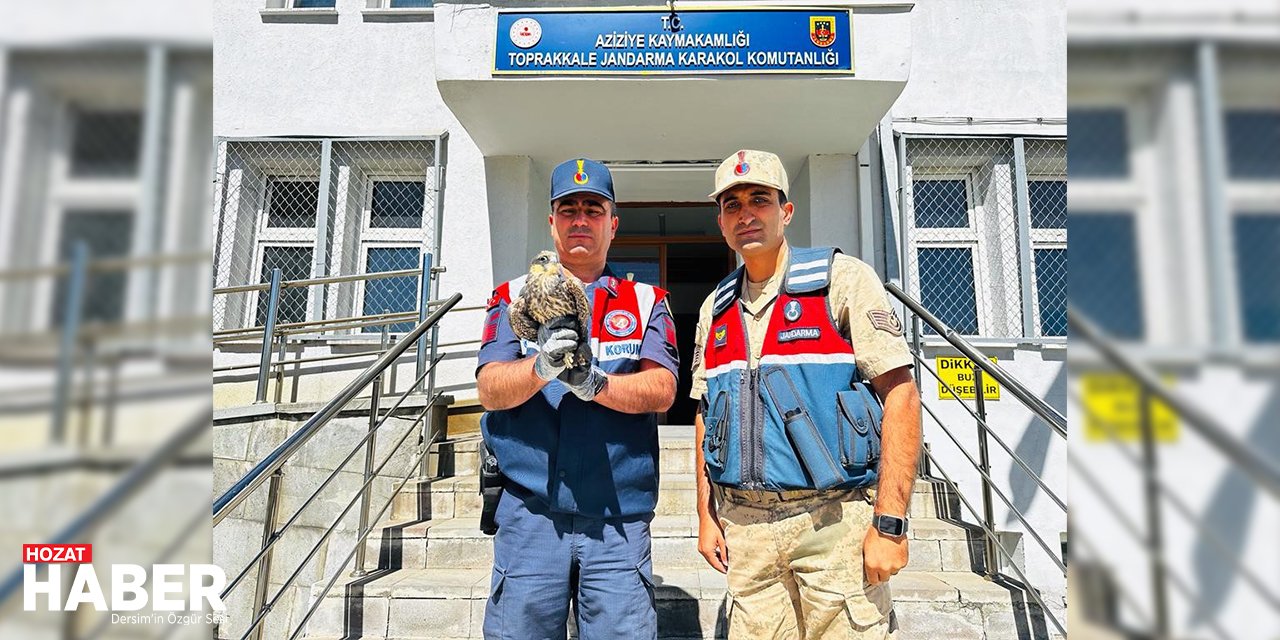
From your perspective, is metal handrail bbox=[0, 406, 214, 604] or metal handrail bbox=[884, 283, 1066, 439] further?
metal handrail bbox=[884, 283, 1066, 439]

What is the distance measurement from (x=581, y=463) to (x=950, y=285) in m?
4.37

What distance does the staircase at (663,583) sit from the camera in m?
2.63

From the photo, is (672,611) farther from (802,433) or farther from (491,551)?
(802,433)

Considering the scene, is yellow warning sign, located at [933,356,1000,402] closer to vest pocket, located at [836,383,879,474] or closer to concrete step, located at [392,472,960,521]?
concrete step, located at [392,472,960,521]

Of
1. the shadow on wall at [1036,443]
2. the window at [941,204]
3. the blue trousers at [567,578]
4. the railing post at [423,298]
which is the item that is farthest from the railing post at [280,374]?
the shadow on wall at [1036,443]

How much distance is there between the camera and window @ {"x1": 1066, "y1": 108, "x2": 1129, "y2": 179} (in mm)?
429

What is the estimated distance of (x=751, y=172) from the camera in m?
1.79

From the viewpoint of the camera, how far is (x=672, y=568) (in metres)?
3.03

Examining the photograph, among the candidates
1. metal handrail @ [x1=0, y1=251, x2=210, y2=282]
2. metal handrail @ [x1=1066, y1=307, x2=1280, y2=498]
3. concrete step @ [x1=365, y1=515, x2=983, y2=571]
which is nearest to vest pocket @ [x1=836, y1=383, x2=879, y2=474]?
metal handrail @ [x1=1066, y1=307, x2=1280, y2=498]

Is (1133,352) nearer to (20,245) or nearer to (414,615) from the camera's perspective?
(20,245)

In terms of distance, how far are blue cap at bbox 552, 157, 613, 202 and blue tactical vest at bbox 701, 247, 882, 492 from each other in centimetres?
53

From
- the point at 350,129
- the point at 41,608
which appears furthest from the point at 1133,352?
the point at 350,129

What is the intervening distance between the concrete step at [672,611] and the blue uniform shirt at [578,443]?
1.04 m

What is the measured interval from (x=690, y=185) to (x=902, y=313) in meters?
1.98
